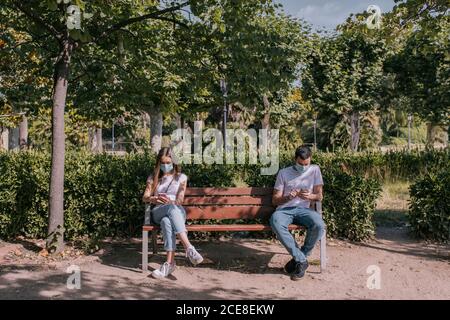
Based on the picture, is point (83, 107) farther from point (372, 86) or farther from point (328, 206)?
point (372, 86)

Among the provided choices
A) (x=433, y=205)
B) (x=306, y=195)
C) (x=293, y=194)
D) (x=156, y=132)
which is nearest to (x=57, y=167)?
(x=293, y=194)

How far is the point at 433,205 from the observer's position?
677 centimetres

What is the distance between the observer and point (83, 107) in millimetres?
7426

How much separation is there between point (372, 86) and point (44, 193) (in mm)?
19497

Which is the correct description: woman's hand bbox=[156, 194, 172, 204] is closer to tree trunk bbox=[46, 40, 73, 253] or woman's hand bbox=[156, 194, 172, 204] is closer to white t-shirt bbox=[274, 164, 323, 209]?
white t-shirt bbox=[274, 164, 323, 209]

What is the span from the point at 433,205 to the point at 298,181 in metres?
2.27

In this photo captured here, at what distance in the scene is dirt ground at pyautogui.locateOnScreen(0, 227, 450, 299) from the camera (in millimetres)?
4656

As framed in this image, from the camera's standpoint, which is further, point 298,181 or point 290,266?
point 298,181

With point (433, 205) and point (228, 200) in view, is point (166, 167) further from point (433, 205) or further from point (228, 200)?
point (433, 205)

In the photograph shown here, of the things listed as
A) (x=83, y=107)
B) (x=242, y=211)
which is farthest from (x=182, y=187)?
(x=83, y=107)

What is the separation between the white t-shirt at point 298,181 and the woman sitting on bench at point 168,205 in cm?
108

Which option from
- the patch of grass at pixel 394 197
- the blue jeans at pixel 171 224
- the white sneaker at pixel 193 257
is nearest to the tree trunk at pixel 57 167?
the blue jeans at pixel 171 224

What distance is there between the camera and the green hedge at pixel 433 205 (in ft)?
22.1

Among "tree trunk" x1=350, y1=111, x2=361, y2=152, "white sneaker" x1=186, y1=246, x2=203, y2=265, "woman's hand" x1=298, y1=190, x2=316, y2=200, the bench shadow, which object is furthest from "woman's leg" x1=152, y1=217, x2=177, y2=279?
"tree trunk" x1=350, y1=111, x2=361, y2=152
